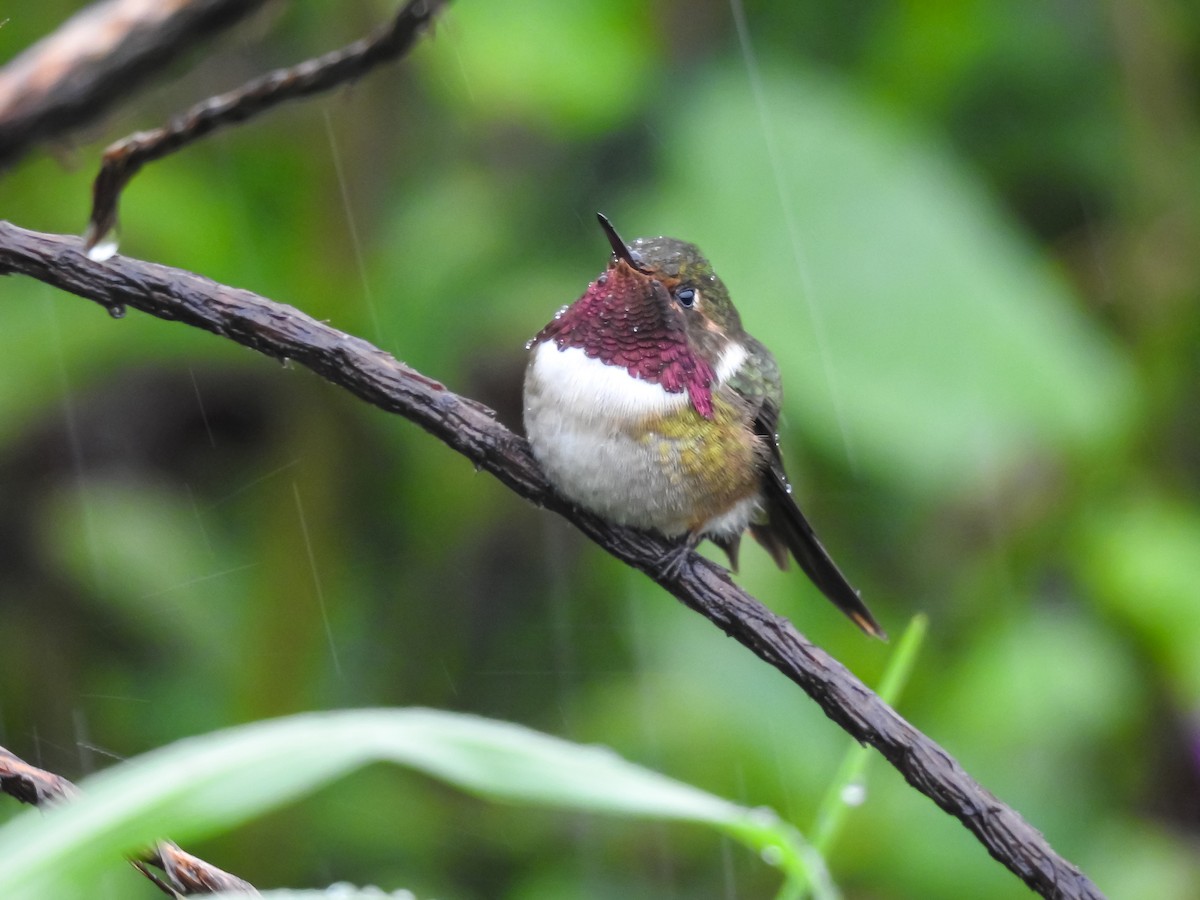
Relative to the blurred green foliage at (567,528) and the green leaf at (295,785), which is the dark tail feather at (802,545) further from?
the green leaf at (295,785)

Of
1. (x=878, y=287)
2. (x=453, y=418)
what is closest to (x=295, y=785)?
(x=453, y=418)

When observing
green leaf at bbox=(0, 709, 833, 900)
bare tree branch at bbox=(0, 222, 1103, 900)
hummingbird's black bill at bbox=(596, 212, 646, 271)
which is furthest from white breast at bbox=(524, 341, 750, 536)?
green leaf at bbox=(0, 709, 833, 900)

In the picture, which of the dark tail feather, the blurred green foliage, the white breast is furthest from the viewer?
the blurred green foliage

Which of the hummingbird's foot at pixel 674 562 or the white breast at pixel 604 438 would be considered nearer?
the hummingbird's foot at pixel 674 562

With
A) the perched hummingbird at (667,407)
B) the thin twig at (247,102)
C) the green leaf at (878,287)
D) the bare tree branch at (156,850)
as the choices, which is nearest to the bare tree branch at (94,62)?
the thin twig at (247,102)

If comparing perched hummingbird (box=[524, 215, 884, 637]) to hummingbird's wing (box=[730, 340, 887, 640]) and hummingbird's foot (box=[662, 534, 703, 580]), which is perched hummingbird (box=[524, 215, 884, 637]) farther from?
hummingbird's foot (box=[662, 534, 703, 580])

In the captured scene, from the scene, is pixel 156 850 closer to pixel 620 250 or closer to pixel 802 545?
pixel 620 250
